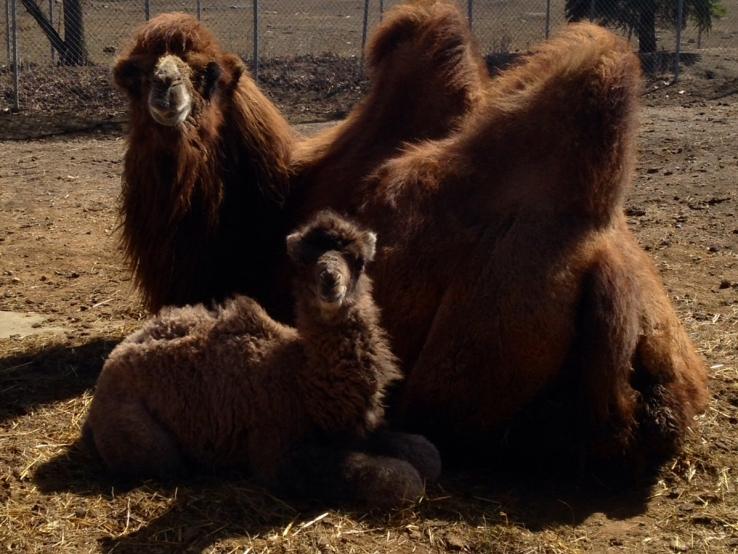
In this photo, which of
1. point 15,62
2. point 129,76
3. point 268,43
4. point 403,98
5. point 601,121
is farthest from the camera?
point 268,43

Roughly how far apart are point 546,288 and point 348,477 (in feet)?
3.82

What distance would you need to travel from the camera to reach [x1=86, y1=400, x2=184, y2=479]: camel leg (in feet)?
14.1

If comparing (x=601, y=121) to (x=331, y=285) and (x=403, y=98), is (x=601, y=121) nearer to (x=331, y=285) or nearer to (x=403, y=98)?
(x=331, y=285)

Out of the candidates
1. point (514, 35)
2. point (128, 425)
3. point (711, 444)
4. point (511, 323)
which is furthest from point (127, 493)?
point (514, 35)

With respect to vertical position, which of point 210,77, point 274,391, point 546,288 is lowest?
point 274,391

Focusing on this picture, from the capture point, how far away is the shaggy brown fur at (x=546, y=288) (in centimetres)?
446

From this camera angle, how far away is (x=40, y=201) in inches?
410

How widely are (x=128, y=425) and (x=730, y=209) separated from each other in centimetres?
665

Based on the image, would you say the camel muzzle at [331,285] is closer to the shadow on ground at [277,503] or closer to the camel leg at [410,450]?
the camel leg at [410,450]

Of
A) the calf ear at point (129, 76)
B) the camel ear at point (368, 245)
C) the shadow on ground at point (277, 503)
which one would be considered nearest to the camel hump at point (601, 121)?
the camel ear at point (368, 245)

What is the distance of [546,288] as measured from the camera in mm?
4441

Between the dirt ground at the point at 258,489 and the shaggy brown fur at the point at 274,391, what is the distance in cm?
13

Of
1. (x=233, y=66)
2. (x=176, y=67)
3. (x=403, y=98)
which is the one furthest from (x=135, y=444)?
(x=403, y=98)

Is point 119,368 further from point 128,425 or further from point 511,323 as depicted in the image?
point 511,323
